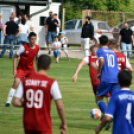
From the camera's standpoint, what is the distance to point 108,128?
8445 mm

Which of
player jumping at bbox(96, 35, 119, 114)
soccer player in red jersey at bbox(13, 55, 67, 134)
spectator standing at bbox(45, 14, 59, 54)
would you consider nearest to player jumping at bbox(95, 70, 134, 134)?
soccer player in red jersey at bbox(13, 55, 67, 134)

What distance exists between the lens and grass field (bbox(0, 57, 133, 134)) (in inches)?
345

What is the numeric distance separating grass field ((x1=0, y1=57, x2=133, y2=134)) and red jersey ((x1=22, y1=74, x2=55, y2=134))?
8.94ft

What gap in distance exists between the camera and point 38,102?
18.6ft

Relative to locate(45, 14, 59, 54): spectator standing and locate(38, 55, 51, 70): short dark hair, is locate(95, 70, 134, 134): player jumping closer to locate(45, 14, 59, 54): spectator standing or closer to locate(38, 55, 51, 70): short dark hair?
locate(38, 55, 51, 70): short dark hair

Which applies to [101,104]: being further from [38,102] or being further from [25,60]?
[25,60]

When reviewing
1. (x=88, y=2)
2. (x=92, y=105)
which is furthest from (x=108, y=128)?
(x=88, y=2)

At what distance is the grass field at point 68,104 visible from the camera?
8.76 meters

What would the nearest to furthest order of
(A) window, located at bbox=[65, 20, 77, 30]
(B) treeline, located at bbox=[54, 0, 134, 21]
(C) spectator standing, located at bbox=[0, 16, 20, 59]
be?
1. (C) spectator standing, located at bbox=[0, 16, 20, 59]
2. (A) window, located at bbox=[65, 20, 77, 30]
3. (B) treeline, located at bbox=[54, 0, 134, 21]

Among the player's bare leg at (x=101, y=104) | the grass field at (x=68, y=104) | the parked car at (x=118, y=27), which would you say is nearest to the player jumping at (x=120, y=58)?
the player's bare leg at (x=101, y=104)

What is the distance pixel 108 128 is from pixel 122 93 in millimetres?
3218

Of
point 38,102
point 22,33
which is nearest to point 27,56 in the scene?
point 38,102

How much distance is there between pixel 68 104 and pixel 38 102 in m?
5.69

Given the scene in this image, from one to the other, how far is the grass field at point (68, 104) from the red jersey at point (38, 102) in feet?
8.94
